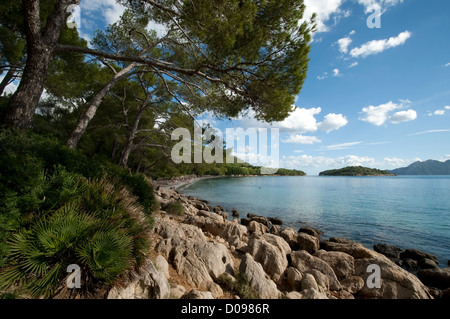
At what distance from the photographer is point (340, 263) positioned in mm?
6902

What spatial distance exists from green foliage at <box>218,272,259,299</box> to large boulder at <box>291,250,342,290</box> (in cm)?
273

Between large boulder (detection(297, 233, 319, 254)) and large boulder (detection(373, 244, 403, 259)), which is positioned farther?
large boulder (detection(373, 244, 403, 259))

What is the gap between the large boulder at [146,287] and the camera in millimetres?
3176

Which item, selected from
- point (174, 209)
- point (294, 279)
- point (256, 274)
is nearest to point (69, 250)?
point (256, 274)

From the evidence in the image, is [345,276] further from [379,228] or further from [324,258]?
[379,228]

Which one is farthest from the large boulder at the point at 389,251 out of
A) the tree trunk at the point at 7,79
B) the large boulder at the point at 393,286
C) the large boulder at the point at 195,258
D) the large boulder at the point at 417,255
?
the tree trunk at the point at 7,79

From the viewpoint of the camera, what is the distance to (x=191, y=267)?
15.8ft

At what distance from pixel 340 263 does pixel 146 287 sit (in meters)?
6.55

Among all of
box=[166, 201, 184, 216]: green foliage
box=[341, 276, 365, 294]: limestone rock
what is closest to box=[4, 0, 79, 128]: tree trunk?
box=[166, 201, 184, 216]: green foliage

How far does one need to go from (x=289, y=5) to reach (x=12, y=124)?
8.95 m

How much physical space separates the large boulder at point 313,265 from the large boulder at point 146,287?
4.71 meters

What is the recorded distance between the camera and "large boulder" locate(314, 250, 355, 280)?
6607mm

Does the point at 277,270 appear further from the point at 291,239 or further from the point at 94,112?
the point at 94,112

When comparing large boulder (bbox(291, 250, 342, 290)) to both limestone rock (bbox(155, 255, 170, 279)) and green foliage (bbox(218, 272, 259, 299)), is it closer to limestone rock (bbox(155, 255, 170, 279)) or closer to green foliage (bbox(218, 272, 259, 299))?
green foliage (bbox(218, 272, 259, 299))
